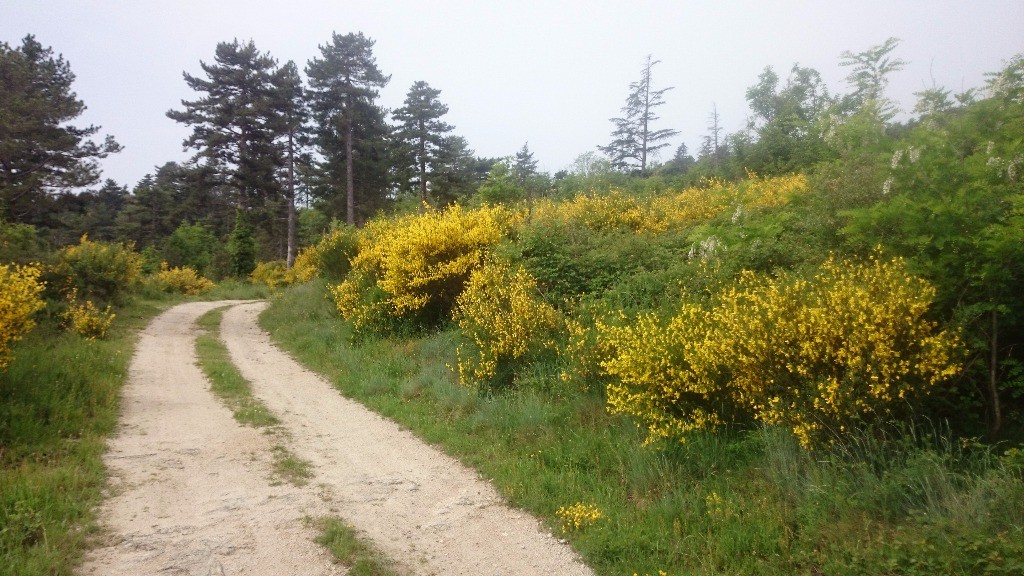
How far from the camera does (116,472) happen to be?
5754 millimetres

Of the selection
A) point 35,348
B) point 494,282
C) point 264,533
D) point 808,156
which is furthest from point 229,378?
point 808,156

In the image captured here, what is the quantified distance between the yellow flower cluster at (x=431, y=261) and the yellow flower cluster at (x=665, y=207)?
134cm

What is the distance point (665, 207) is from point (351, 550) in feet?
31.6

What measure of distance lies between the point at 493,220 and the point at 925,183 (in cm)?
861

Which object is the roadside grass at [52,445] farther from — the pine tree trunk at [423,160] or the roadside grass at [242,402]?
the pine tree trunk at [423,160]

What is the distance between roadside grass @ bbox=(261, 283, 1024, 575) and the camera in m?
3.43

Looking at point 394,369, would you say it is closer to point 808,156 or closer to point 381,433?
point 381,433

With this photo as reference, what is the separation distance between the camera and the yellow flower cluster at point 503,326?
8250mm

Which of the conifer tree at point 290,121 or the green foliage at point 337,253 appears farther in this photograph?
the conifer tree at point 290,121

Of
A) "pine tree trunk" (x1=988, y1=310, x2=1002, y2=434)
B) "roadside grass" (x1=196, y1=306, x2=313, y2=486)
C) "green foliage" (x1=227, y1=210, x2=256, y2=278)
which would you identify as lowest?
"roadside grass" (x1=196, y1=306, x2=313, y2=486)

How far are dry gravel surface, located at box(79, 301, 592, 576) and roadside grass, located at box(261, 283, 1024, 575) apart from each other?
1.33ft

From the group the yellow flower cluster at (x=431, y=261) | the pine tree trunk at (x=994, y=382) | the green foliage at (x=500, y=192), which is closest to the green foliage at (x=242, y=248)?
the green foliage at (x=500, y=192)

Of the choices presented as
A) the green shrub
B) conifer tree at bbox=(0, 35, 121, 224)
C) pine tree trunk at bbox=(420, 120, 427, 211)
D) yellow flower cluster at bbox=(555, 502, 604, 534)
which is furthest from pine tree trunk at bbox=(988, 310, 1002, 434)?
the green shrub

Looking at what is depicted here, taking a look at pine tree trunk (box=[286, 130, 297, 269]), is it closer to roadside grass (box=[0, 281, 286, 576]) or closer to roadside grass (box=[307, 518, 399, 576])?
roadside grass (box=[0, 281, 286, 576])
